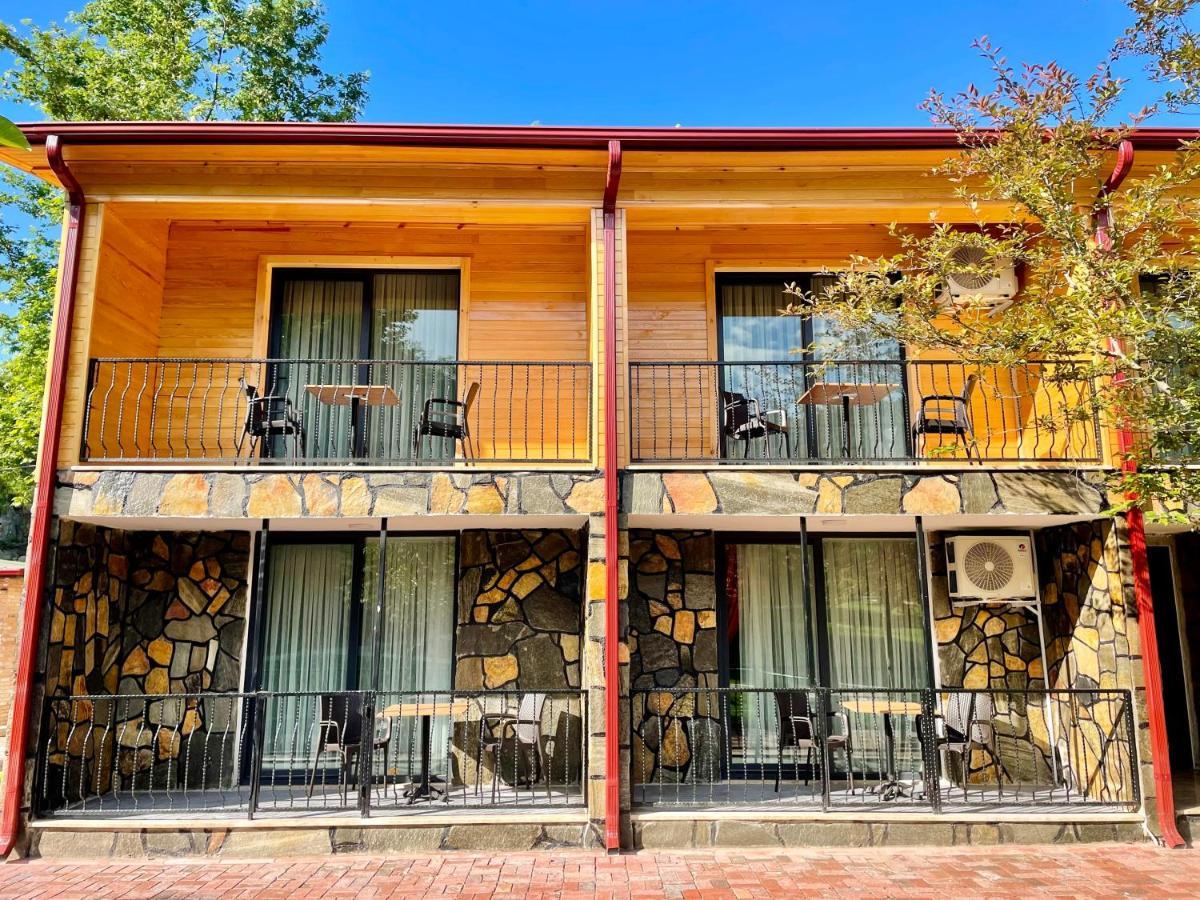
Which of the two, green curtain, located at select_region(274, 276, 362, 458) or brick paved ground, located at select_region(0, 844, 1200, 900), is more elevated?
green curtain, located at select_region(274, 276, 362, 458)

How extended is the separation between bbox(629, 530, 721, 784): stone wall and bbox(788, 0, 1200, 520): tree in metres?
2.81

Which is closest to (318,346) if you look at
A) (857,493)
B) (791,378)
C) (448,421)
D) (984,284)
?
(448,421)

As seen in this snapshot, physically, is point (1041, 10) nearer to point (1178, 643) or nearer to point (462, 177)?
point (462, 177)

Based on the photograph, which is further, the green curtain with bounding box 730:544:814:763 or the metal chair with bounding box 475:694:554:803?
the green curtain with bounding box 730:544:814:763

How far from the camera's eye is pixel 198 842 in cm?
580

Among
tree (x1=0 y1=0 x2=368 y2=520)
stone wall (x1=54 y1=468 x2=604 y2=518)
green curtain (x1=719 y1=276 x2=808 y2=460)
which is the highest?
tree (x1=0 y1=0 x2=368 y2=520)

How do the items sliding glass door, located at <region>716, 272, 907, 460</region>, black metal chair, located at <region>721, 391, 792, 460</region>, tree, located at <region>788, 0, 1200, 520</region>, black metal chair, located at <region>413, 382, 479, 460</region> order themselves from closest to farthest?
tree, located at <region>788, 0, 1200, 520</region> → black metal chair, located at <region>413, 382, 479, 460</region> → black metal chair, located at <region>721, 391, 792, 460</region> → sliding glass door, located at <region>716, 272, 907, 460</region>

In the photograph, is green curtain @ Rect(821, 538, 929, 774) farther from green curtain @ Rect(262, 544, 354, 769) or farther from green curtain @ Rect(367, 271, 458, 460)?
green curtain @ Rect(262, 544, 354, 769)

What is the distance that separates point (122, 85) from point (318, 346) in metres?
7.64

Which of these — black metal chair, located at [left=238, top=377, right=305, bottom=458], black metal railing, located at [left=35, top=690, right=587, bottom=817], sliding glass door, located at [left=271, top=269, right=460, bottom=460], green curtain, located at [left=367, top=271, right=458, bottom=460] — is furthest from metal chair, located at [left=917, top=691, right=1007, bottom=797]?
black metal chair, located at [left=238, top=377, right=305, bottom=458]

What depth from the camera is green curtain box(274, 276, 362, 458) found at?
308 inches

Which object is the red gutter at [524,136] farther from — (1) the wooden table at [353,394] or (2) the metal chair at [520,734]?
(2) the metal chair at [520,734]

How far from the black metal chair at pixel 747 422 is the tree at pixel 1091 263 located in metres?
1.46

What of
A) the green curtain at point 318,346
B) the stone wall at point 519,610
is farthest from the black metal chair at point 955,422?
the green curtain at point 318,346
